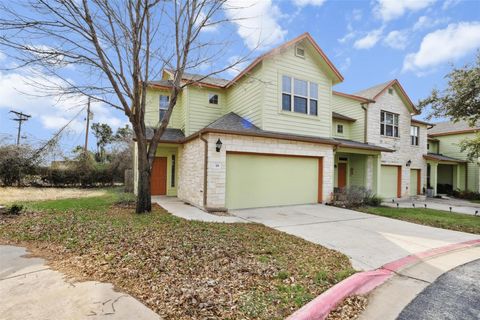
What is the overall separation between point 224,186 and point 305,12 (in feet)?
26.5

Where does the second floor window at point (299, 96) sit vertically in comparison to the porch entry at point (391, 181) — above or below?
above

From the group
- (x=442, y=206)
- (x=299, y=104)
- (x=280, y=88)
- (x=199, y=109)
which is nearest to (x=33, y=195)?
(x=199, y=109)

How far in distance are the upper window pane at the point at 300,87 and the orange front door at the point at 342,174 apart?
21.0 feet

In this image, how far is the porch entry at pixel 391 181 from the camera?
1628cm

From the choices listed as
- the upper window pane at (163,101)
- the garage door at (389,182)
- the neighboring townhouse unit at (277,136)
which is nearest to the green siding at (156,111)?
the neighboring townhouse unit at (277,136)

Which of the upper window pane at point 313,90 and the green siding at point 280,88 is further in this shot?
the upper window pane at point 313,90

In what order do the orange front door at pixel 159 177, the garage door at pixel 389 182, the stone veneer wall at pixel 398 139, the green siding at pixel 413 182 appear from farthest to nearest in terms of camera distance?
the green siding at pixel 413 182, the garage door at pixel 389 182, the stone veneer wall at pixel 398 139, the orange front door at pixel 159 177

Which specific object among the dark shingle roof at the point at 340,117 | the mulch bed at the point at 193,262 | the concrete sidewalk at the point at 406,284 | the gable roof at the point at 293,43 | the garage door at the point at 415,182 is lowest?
the concrete sidewalk at the point at 406,284

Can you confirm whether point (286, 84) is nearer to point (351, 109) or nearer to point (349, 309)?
point (351, 109)

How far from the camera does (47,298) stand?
3.15 m

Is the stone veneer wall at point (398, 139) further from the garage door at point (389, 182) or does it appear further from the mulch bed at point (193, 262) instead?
the mulch bed at point (193, 262)

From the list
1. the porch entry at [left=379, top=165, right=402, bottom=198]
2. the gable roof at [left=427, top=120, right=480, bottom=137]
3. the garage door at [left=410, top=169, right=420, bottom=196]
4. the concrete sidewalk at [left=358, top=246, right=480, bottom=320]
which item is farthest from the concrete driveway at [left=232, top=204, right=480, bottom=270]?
the gable roof at [left=427, top=120, right=480, bottom=137]

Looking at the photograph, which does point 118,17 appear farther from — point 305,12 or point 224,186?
point 305,12

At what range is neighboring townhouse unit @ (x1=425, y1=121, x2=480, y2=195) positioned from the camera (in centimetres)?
2034
